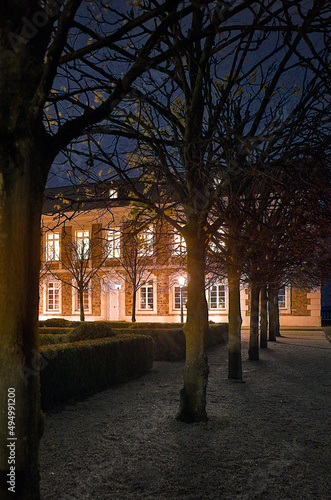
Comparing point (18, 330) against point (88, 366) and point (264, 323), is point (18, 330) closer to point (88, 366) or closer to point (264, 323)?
point (88, 366)

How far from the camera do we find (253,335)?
14.3 meters

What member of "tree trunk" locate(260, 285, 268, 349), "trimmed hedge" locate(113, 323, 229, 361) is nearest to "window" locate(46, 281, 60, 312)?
"trimmed hedge" locate(113, 323, 229, 361)

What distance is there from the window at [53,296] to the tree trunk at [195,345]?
28307mm

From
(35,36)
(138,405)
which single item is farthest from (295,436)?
(35,36)

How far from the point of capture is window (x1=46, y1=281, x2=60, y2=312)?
33906mm

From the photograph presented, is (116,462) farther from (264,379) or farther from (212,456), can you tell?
(264,379)

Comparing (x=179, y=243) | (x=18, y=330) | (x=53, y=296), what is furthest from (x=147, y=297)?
(x=18, y=330)

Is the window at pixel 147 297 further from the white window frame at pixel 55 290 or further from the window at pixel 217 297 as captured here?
the white window frame at pixel 55 290

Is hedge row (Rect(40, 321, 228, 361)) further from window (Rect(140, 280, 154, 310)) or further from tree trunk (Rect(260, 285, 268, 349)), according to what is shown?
window (Rect(140, 280, 154, 310))

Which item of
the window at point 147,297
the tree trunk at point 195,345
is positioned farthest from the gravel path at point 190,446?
the window at point 147,297

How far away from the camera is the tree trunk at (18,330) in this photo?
294 centimetres

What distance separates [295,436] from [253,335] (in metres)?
8.21

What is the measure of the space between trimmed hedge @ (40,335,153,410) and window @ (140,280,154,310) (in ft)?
65.2

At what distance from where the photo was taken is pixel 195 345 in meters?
6.82
